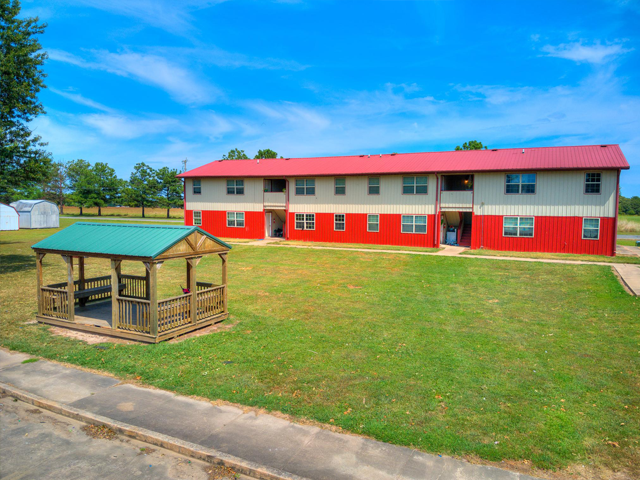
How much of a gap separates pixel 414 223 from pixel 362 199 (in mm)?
4533

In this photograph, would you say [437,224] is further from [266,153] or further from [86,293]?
[266,153]

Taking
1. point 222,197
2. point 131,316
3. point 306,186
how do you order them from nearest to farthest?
1. point 131,316
2. point 306,186
3. point 222,197

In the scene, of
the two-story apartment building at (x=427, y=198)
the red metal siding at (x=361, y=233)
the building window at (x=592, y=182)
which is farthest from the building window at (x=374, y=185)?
the building window at (x=592, y=182)

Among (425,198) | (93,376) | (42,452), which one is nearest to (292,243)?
(425,198)

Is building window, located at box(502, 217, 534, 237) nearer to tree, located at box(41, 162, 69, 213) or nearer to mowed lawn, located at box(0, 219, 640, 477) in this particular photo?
mowed lawn, located at box(0, 219, 640, 477)

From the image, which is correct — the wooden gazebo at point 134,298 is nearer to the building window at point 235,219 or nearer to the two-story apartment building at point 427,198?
the two-story apartment building at point 427,198

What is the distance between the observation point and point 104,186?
269 feet

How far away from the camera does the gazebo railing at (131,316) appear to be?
33.0 feet

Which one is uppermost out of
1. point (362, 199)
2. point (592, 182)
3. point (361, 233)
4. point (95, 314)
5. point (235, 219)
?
point (592, 182)

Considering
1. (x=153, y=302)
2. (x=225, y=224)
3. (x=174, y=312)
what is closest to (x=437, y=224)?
(x=225, y=224)

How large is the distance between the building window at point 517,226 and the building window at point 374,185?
367 inches

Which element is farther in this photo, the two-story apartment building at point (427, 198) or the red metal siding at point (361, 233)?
the red metal siding at point (361, 233)

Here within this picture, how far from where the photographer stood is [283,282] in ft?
58.3

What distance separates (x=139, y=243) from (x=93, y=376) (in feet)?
11.4
